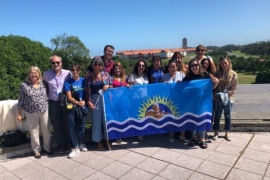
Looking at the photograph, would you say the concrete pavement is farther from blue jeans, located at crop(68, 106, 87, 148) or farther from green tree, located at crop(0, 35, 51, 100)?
green tree, located at crop(0, 35, 51, 100)

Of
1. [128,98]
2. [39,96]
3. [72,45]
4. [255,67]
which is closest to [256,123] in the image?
[128,98]

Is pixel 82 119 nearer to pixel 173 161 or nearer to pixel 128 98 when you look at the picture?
pixel 128 98

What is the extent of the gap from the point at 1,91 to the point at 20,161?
11.6 ft

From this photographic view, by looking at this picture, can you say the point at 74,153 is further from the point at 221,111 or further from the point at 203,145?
the point at 221,111

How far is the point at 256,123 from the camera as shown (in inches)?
209

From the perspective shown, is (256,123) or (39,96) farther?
(256,123)

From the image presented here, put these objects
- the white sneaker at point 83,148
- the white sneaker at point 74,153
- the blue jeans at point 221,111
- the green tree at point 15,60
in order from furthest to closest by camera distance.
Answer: the green tree at point 15,60 < the blue jeans at point 221,111 < the white sneaker at point 83,148 < the white sneaker at point 74,153

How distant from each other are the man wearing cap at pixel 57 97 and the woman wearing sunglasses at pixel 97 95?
18.8 inches

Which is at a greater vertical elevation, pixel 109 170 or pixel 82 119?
pixel 82 119

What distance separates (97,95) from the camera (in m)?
4.55

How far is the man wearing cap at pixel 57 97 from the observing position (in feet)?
14.4

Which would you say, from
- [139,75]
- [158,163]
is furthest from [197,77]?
[158,163]

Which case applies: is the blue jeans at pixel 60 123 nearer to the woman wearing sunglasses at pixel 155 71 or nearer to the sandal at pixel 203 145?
the woman wearing sunglasses at pixel 155 71

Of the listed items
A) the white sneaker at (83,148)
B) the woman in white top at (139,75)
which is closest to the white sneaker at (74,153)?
the white sneaker at (83,148)
